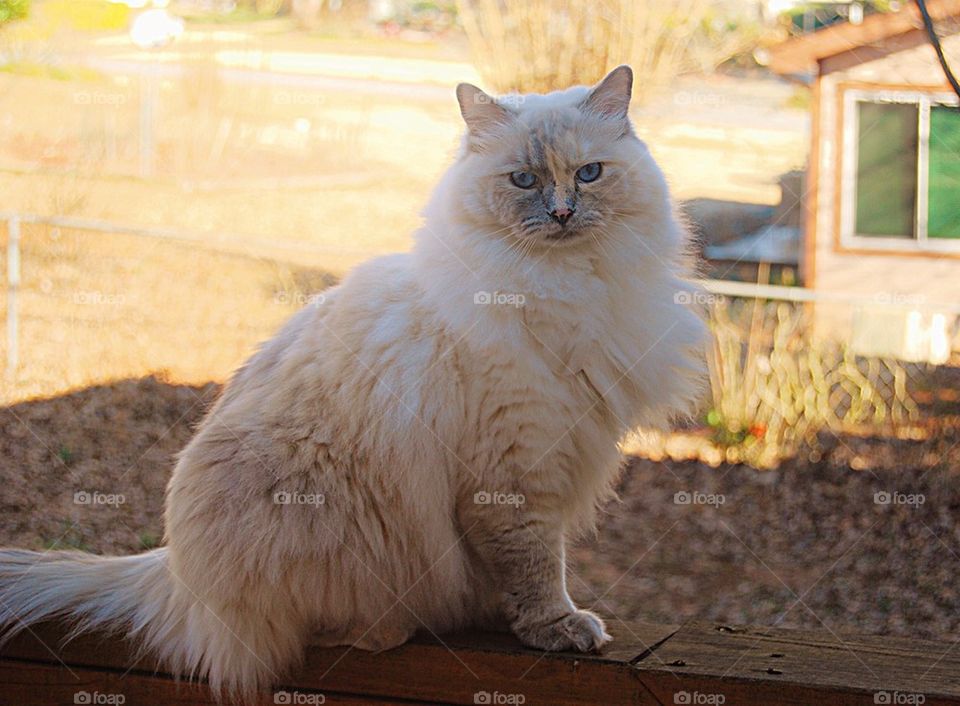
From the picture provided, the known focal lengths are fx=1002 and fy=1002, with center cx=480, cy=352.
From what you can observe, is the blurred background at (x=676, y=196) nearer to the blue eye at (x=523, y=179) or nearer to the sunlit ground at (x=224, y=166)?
the sunlit ground at (x=224, y=166)

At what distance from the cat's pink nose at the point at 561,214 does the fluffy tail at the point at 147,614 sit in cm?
111

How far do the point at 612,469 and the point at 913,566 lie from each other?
396cm

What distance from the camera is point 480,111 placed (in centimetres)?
248

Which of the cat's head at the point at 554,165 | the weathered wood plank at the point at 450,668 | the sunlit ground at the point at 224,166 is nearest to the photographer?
the weathered wood plank at the point at 450,668

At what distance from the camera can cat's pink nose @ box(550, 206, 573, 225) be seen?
90.2 inches

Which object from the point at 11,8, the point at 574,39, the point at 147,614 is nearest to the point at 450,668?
the point at 147,614

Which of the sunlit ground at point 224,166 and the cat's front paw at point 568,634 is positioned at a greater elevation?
the sunlit ground at point 224,166

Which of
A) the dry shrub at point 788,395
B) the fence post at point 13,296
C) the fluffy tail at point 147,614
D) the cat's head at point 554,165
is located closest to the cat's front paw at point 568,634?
the fluffy tail at point 147,614

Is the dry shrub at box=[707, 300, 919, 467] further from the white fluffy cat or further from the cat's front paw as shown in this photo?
the cat's front paw

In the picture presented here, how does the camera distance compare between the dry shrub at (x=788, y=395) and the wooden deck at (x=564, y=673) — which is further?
the dry shrub at (x=788, y=395)

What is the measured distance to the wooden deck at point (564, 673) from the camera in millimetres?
1966

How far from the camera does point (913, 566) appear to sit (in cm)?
569

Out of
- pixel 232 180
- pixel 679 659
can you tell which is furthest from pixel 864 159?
pixel 679 659

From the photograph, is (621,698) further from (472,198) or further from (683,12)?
(683,12)
